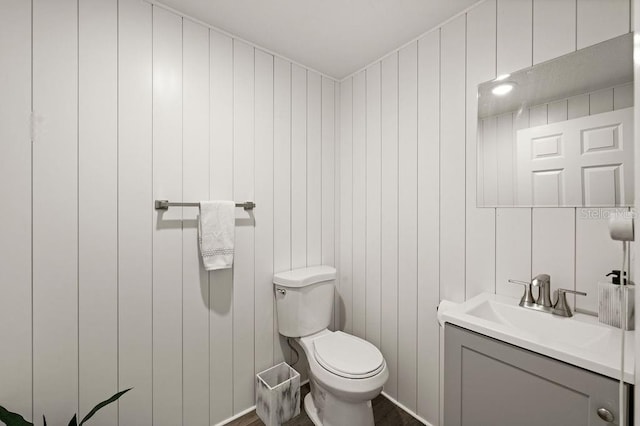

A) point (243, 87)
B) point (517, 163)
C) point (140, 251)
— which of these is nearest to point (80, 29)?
point (243, 87)

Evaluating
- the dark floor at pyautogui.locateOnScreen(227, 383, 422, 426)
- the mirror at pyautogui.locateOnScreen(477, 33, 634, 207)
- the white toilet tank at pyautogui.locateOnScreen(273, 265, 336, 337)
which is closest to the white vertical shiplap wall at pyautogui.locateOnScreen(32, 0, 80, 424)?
the dark floor at pyautogui.locateOnScreen(227, 383, 422, 426)

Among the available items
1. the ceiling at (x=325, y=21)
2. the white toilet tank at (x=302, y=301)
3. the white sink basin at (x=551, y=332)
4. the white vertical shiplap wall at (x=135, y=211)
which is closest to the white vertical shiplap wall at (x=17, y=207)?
the white vertical shiplap wall at (x=135, y=211)

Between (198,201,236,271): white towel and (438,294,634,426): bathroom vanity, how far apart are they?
1.10m

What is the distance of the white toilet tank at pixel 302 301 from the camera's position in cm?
174

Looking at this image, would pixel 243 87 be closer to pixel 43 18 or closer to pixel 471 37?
pixel 43 18

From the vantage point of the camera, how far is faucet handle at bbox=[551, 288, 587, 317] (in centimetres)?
110

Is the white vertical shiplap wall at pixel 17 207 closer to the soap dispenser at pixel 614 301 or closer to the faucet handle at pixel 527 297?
the faucet handle at pixel 527 297

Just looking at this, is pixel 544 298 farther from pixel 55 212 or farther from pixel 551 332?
pixel 55 212

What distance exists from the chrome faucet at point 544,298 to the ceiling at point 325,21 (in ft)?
4.37

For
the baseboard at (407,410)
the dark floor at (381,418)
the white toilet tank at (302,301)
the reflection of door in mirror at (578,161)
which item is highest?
the reflection of door in mirror at (578,161)

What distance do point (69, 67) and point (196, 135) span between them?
0.55 m

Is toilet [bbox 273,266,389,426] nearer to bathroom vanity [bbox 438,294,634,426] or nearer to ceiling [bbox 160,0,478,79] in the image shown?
bathroom vanity [bbox 438,294,634,426]

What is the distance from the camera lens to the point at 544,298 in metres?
1.16

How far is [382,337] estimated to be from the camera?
189 cm
